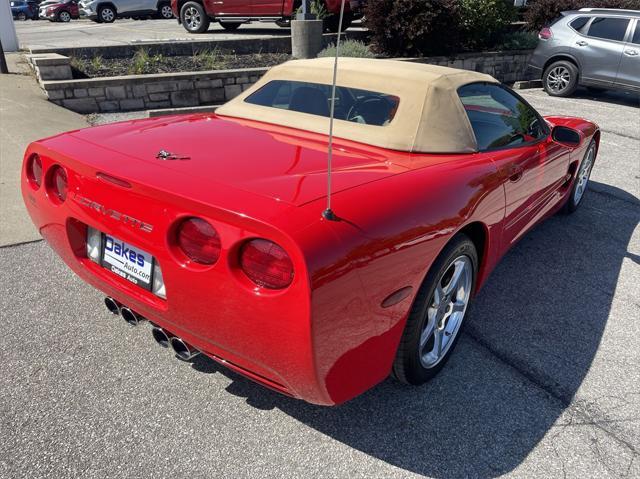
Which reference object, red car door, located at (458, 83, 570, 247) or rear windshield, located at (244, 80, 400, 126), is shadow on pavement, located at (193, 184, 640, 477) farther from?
rear windshield, located at (244, 80, 400, 126)

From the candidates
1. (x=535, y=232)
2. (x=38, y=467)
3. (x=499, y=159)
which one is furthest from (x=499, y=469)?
(x=535, y=232)

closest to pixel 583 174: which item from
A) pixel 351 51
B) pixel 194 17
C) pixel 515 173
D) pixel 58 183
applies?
pixel 515 173

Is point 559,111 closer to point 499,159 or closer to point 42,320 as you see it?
point 499,159

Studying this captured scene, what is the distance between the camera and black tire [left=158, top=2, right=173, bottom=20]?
66.3 feet

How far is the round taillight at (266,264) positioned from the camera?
1.71 m

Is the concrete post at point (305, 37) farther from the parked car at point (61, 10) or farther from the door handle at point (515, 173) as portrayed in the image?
the parked car at point (61, 10)

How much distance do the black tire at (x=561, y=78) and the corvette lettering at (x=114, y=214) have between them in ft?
34.0

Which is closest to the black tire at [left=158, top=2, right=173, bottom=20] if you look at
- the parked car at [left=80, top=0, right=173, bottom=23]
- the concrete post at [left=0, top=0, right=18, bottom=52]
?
the parked car at [left=80, top=0, right=173, bottom=23]

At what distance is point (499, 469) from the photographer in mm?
2086

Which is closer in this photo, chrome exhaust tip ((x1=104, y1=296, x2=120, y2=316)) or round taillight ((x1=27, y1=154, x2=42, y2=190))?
chrome exhaust tip ((x1=104, y1=296, x2=120, y2=316))

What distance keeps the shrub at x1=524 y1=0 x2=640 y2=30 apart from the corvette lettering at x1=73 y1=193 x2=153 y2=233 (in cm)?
1349

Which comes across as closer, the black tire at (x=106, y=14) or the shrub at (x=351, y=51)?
the shrub at (x=351, y=51)

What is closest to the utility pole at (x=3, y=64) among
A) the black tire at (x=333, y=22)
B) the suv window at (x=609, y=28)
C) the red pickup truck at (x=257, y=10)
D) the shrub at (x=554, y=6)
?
the red pickup truck at (x=257, y=10)

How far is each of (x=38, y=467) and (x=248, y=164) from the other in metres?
Result: 1.42
